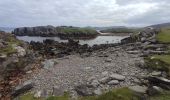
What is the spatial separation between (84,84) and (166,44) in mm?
20248

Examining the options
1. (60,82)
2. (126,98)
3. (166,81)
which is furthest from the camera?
(60,82)

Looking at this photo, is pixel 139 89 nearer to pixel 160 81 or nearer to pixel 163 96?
pixel 163 96

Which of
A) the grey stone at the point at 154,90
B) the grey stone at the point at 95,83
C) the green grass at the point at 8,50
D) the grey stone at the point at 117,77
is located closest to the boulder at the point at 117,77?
the grey stone at the point at 117,77

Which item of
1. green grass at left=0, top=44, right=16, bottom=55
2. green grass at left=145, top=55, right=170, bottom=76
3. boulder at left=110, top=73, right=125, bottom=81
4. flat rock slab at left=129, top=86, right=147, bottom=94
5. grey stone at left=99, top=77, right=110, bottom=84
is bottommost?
flat rock slab at left=129, top=86, right=147, bottom=94

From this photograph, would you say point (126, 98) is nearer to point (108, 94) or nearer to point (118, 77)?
point (108, 94)

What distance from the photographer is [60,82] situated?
22.6 metres

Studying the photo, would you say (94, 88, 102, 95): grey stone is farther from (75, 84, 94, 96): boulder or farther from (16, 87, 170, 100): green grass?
(16, 87, 170, 100): green grass

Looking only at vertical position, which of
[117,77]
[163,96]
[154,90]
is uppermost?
[117,77]

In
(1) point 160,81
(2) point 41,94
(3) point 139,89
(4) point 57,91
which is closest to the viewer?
(3) point 139,89

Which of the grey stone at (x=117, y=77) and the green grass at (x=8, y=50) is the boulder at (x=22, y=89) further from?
the green grass at (x=8, y=50)

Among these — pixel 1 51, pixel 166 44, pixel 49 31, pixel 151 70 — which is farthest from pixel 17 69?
pixel 49 31

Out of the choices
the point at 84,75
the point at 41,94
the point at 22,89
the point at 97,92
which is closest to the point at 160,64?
the point at 84,75

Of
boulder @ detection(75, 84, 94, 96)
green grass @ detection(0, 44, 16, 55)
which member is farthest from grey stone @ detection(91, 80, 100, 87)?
green grass @ detection(0, 44, 16, 55)

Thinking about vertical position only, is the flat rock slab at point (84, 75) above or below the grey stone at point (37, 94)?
above
